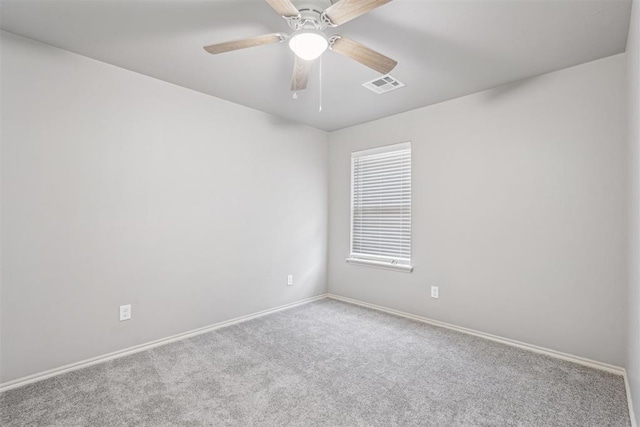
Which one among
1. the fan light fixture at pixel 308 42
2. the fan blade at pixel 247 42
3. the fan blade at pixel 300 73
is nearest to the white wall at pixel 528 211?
the fan blade at pixel 300 73

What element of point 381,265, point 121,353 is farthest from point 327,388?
point 381,265

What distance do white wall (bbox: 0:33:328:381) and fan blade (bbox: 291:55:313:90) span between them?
1.24 metres

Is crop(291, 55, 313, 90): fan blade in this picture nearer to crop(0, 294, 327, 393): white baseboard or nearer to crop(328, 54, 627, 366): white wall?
crop(328, 54, 627, 366): white wall

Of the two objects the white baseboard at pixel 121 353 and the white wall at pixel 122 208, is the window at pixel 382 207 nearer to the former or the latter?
the white wall at pixel 122 208

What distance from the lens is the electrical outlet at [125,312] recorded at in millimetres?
Result: 2549

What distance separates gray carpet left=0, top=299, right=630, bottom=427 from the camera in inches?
69.6

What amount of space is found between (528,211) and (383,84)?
5.54ft

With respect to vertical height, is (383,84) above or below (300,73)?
above

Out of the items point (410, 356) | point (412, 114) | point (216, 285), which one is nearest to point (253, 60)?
point (412, 114)

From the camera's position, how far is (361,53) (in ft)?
6.23

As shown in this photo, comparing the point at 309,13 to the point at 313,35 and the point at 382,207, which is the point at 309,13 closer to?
the point at 313,35

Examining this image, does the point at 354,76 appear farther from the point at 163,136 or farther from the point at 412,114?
the point at 163,136

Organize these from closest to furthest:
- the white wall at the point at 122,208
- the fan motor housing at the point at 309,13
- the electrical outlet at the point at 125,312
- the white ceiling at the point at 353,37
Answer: the fan motor housing at the point at 309,13 < the white ceiling at the point at 353,37 < the white wall at the point at 122,208 < the electrical outlet at the point at 125,312

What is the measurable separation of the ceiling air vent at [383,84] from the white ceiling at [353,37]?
0.07 metres
